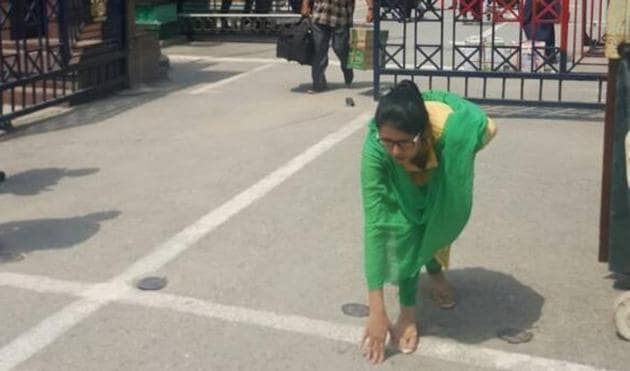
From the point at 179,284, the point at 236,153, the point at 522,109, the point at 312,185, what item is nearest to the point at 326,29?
the point at 522,109

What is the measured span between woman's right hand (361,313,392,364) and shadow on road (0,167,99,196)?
3.45m

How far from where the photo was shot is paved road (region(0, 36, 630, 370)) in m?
3.92

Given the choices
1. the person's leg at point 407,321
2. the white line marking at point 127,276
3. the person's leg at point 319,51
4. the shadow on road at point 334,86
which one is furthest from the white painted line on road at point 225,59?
the person's leg at point 407,321

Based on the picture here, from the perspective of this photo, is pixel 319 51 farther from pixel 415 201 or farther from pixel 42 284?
pixel 415 201

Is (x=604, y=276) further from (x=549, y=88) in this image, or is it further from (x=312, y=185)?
(x=549, y=88)

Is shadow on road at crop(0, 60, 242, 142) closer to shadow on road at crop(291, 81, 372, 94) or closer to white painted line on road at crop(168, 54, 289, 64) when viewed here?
white painted line on road at crop(168, 54, 289, 64)

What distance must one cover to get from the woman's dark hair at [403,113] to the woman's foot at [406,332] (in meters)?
0.89

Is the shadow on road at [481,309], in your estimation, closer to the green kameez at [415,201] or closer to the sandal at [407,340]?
the sandal at [407,340]

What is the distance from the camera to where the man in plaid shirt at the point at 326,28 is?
1022 centimetres

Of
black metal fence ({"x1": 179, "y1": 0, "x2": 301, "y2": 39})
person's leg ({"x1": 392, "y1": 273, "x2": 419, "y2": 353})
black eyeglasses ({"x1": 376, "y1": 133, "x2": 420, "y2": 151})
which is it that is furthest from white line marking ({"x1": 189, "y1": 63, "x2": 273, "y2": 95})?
black eyeglasses ({"x1": 376, "y1": 133, "x2": 420, "y2": 151})

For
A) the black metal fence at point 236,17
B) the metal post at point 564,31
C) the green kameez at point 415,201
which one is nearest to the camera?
the green kameez at point 415,201

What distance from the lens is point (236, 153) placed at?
739 centimetres

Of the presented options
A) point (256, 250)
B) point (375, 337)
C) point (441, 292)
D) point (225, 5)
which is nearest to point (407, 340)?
point (375, 337)

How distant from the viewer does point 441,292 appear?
4.33 m
